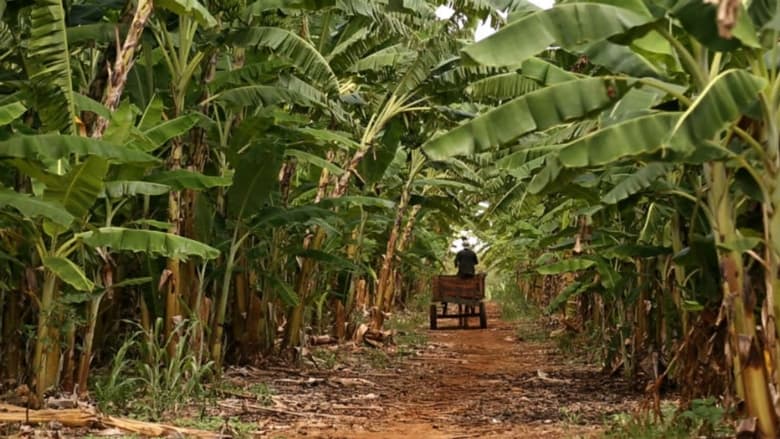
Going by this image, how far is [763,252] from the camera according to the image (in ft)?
18.7

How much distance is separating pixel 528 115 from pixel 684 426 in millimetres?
2651

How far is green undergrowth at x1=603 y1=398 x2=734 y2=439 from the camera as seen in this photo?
592 cm

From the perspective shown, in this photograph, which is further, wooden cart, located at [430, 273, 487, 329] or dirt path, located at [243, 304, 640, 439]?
wooden cart, located at [430, 273, 487, 329]

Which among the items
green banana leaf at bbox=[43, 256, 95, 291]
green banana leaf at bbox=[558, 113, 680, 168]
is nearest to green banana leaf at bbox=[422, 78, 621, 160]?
green banana leaf at bbox=[558, 113, 680, 168]

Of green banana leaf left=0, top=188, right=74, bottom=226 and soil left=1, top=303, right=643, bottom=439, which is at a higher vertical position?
green banana leaf left=0, top=188, right=74, bottom=226

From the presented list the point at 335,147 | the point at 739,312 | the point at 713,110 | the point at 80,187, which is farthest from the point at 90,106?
the point at 335,147

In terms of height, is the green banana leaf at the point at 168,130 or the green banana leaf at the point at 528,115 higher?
the green banana leaf at the point at 168,130

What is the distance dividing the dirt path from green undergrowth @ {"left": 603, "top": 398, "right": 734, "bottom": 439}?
38 cm

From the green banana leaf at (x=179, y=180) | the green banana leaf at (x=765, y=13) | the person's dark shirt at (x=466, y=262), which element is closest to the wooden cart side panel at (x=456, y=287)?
the person's dark shirt at (x=466, y=262)

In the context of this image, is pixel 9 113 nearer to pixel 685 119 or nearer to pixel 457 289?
pixel 685 119

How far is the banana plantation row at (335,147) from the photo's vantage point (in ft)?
17.3

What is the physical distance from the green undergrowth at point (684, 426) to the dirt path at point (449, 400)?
38 cm

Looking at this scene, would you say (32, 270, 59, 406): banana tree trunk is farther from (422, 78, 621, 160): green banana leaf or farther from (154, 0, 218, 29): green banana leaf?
(422, 78, 621, 160): green banana leaf

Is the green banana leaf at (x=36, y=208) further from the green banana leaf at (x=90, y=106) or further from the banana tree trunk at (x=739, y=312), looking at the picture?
the banana tree trunk at (x=739, y=312)
